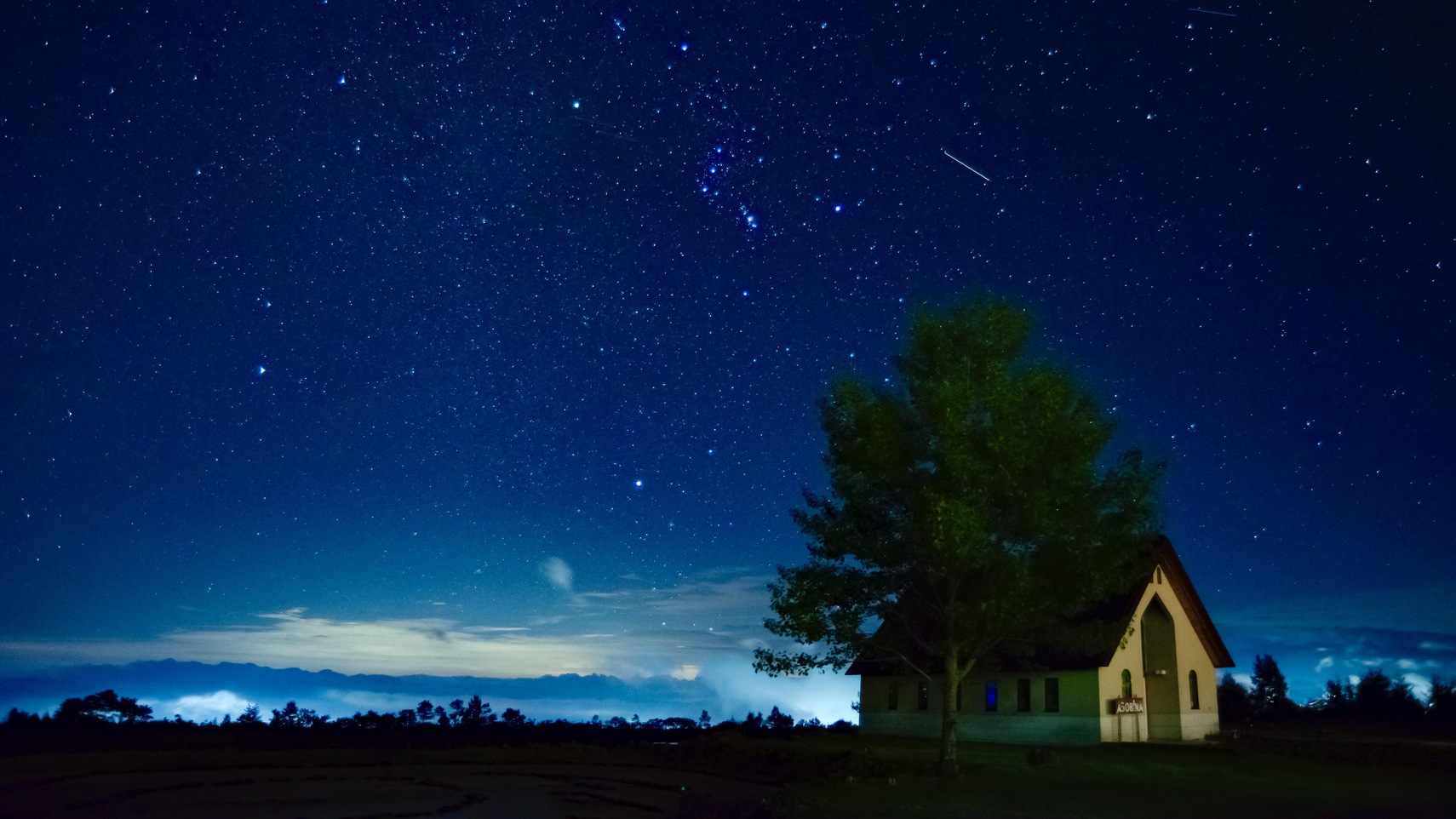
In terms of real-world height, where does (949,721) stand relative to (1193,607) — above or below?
below

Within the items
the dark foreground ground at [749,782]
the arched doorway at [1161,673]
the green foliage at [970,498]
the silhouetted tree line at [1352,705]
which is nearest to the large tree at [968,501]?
the green foliage at [970,498]

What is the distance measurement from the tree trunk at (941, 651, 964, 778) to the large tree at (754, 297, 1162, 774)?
0.05 meters

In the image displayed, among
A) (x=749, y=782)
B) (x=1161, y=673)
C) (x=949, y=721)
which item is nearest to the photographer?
(x=949, y=721)

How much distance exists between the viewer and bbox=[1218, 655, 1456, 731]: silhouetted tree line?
4775 cm

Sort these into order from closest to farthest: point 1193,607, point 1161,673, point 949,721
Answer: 1. point 949,721
2. point 1161,673
3. point 1193,607

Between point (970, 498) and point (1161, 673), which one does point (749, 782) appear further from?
point (1161, 673)

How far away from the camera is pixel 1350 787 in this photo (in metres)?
22.8

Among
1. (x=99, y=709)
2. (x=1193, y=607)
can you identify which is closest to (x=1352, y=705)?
(x=1193, y=607)

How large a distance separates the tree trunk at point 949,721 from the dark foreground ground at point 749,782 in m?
0.55

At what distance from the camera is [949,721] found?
77.6 ft

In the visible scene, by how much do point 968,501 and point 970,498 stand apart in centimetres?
8

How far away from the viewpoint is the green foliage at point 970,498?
23703 millimetres

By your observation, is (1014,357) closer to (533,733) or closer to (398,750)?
(398,750)

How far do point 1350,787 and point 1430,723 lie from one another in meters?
27.3
